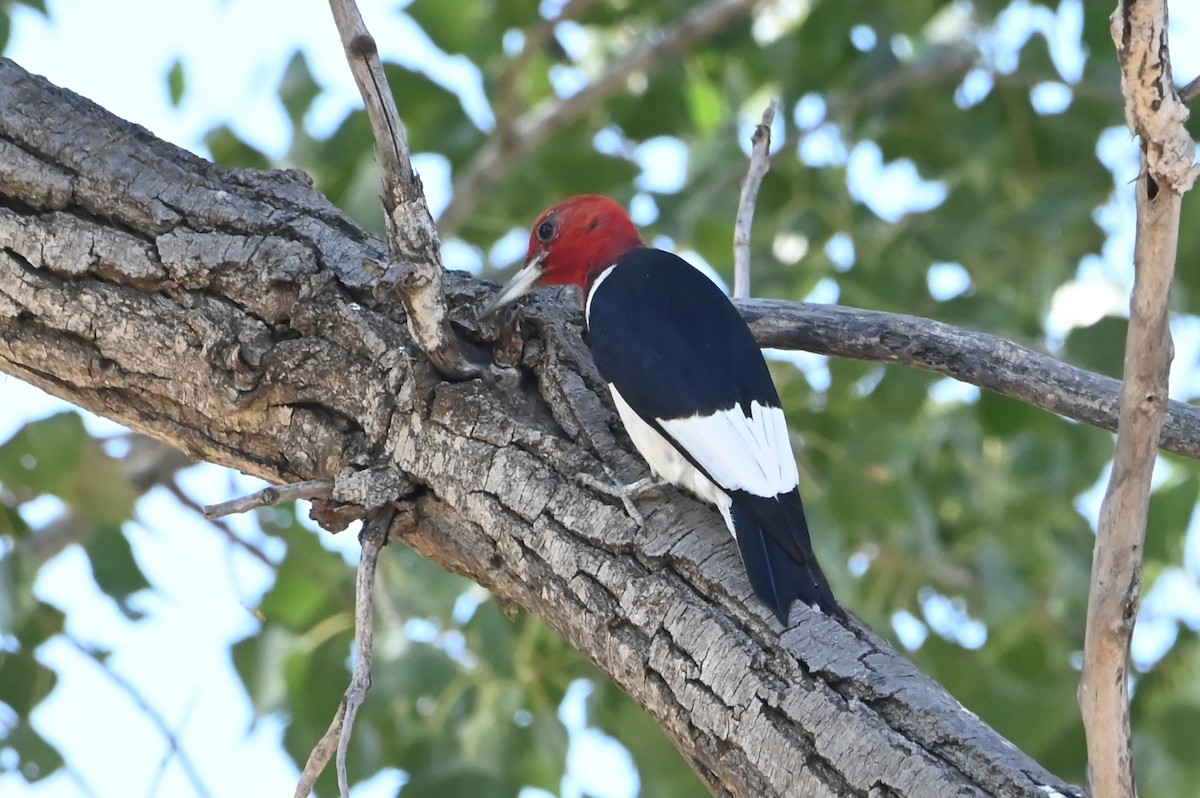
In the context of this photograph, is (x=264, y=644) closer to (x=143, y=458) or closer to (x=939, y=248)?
(x=143, y=458)

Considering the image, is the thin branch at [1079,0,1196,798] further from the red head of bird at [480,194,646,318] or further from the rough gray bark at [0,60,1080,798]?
the red head of bird at [480,194,646,318]

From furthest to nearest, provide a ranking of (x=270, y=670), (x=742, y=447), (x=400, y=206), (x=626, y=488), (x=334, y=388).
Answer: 1. (x=270, y=670)
2. (x=742, y=447)
3. (x=334, y=388)
4. (x=626, y=488)
5. (x=400, y=206)

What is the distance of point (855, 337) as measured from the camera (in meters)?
2.12

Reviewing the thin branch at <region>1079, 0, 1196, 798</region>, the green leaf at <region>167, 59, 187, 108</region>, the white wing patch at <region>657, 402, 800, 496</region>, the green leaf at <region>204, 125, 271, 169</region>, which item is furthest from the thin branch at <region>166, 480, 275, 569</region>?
the thin branch at <region>1079, 0, 1196, 798</region>

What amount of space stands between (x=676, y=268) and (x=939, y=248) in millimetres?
1232

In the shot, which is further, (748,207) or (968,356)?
(748,207)

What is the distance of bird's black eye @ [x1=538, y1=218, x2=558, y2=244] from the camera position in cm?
318

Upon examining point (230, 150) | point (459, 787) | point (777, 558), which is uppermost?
point (230, 150)

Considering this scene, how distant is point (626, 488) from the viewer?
6.32 feet

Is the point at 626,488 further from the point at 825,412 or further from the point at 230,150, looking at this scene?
the point at 230,150

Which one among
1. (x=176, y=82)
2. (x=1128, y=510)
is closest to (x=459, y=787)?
(x=1128, y=510)

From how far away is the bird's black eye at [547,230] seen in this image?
3.18 meters

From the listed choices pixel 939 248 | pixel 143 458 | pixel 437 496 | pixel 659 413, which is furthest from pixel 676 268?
pixel 143 458

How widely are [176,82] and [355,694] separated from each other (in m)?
3.05
